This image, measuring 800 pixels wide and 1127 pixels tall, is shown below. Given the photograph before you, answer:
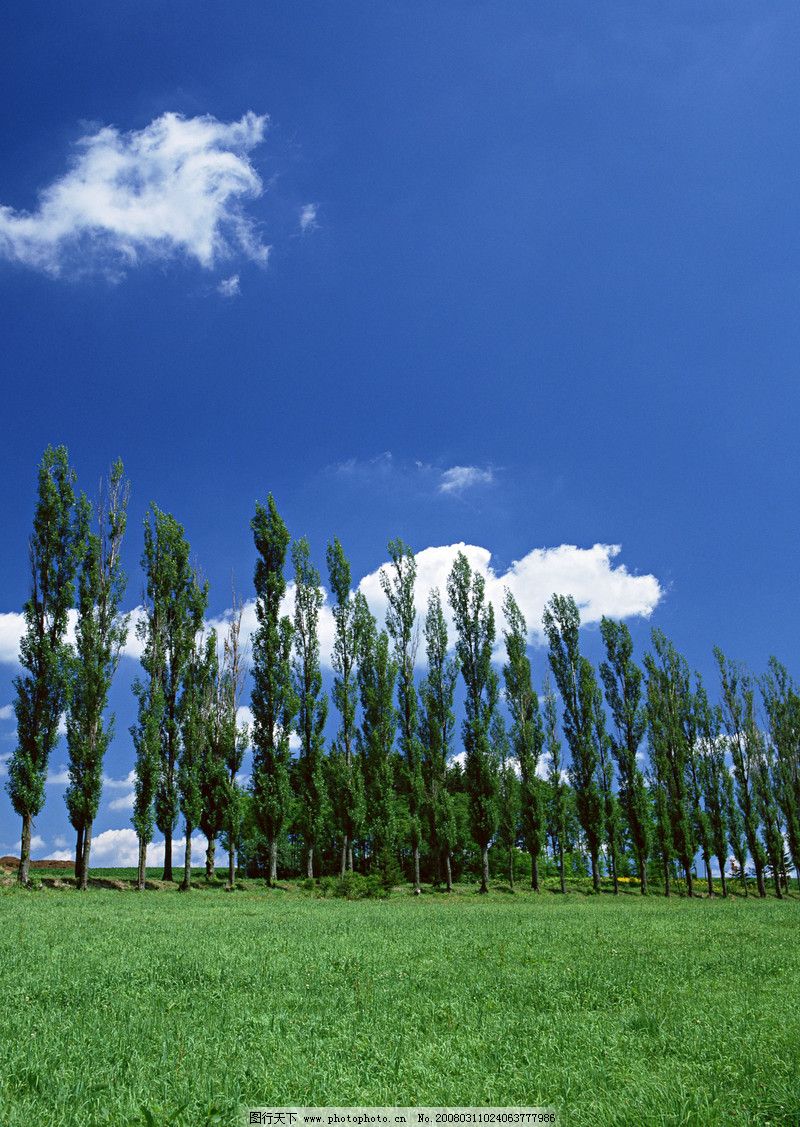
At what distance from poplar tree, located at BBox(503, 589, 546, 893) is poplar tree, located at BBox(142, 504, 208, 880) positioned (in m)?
21.7

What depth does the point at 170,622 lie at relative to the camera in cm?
4322

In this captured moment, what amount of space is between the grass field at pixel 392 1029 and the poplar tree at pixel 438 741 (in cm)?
3173

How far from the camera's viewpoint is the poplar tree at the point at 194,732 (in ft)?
129

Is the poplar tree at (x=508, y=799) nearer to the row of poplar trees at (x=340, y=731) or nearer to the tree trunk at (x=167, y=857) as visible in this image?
the row of poplar trees at (x=340, y=731)

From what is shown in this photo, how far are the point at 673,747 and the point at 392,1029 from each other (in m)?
53.2

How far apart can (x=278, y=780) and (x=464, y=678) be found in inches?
533

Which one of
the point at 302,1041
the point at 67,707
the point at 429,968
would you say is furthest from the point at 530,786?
the point at 302,1041

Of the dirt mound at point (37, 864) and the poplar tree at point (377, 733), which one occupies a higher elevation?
the poplar tree at point (377, 733)

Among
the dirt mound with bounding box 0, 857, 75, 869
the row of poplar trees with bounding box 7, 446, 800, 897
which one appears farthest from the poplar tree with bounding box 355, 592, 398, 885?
the dirt mound with bounding box 0, 857, 75, 869

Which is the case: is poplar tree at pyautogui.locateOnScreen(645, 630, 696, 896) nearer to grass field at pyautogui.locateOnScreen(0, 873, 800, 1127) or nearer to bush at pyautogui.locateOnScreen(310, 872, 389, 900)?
bush at pyautogui.locateOnScreen(310, 872, 389, 900)

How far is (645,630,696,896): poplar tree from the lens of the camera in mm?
51969

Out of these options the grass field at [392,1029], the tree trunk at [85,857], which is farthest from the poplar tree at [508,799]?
the grass field at [392,1029]

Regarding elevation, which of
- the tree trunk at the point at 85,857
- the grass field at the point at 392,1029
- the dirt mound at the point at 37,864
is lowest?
the dirt mound at the point at 37,864

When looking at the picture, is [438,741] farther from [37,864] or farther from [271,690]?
[37,864]
